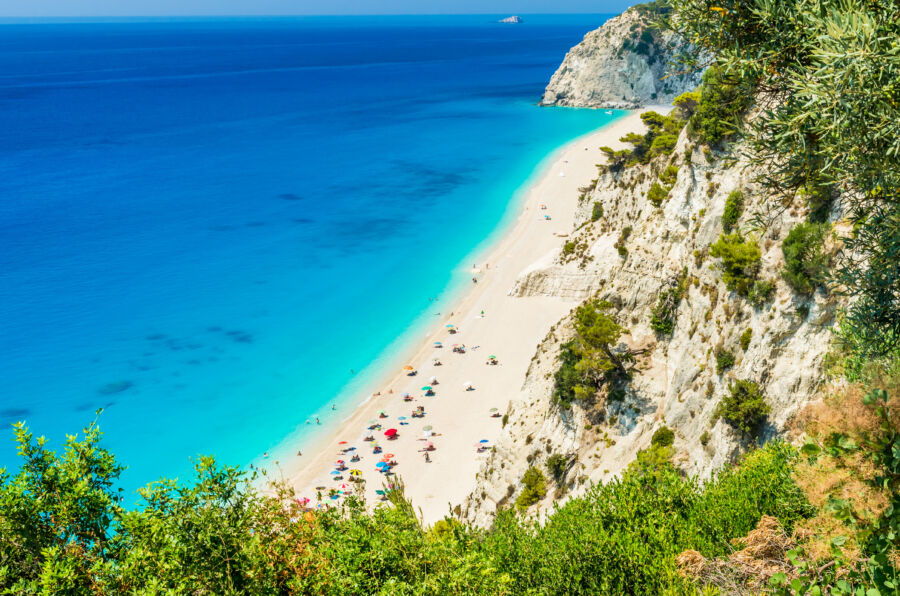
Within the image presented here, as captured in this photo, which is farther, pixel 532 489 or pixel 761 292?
pixel 532 489

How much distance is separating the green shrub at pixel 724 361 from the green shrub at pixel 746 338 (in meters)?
0.60

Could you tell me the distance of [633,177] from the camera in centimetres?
4050

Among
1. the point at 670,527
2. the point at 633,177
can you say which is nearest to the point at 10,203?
the point at 633,177

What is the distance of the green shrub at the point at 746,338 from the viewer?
23625 mm

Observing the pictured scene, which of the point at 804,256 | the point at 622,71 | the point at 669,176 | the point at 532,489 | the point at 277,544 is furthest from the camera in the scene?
the point at 622,71

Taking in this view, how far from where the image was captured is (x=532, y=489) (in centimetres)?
2773

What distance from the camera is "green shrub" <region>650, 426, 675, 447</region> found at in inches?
992

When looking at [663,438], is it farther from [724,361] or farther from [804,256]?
[804,256]

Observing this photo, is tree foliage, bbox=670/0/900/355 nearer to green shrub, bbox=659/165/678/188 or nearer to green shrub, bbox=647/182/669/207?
green shrub, bbox=647/182/669/207

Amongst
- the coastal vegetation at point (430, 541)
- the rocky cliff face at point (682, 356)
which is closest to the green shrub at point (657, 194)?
the rocky cliff face at point (682, 356)

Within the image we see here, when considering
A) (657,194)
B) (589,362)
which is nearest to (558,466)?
(589,362)

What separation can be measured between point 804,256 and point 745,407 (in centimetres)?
555

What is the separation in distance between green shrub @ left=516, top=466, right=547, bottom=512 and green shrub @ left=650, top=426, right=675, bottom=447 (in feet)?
17.0

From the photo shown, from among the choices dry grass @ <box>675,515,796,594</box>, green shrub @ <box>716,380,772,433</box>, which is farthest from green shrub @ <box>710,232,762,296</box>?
dry grass @ <box>675,515,796,594</box>
